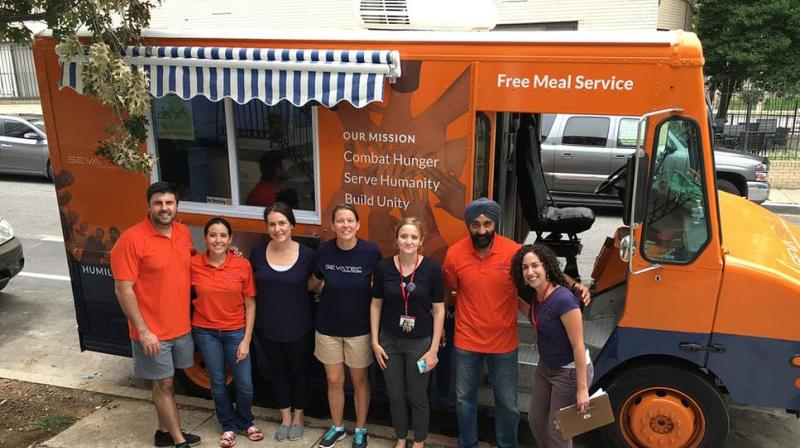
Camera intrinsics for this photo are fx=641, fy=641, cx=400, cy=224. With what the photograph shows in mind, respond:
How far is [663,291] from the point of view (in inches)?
143

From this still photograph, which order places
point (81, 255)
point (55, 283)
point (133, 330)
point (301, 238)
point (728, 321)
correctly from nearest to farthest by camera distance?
point (728, 321) < point (133, 330) < point (301, 238) < point (81, 255) < point (55, 283)

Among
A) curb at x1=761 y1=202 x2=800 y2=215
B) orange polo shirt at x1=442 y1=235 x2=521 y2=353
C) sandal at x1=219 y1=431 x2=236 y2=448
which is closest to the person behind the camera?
orange polo shirt at x1=442 y1=235 x2=521 y2=353

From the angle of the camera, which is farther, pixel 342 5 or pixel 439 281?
pixel 342 5

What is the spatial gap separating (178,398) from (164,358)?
1.17 metres

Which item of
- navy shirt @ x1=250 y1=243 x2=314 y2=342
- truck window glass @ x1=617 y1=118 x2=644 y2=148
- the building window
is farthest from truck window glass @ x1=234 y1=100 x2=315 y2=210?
truck window glass @ x1=617 y1=118 x2=644 y2=148

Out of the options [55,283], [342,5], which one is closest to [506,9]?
[342,5]

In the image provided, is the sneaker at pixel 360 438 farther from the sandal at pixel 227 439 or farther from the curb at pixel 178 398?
the sandal at pixel 227 439

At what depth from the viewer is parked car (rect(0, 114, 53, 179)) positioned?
46.4 feet

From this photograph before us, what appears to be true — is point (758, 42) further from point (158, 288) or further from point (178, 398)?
point (158, 288)

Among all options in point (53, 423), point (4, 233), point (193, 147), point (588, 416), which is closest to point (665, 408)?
point (588, 416)

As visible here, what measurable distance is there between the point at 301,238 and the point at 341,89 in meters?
1.12

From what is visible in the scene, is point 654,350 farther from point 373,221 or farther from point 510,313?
point 373,221

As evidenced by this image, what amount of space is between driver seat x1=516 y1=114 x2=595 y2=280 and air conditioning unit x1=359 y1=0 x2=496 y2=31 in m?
1.44

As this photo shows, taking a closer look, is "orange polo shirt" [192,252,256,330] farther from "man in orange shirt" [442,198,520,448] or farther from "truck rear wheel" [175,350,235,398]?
"man in orange shirt" [442,198,520,448]
